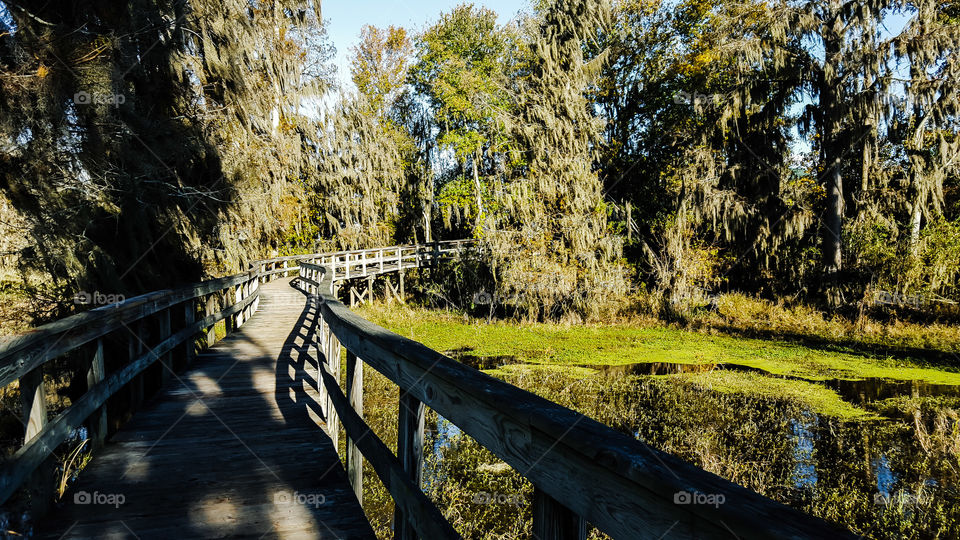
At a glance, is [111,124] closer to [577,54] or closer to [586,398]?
[586,398]

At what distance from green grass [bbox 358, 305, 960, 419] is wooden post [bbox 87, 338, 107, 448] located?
8.19 metres

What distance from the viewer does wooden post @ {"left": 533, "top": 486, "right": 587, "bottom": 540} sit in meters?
1.33

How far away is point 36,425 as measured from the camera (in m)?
2.88

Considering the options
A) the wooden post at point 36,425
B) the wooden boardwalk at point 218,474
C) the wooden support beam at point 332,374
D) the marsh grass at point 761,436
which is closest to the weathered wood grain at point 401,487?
the wooden boardwalk at point 218,474

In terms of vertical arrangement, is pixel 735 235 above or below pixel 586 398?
above

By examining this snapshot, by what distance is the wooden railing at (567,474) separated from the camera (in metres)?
0.91

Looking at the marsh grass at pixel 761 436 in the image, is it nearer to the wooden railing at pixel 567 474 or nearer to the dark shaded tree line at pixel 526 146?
the wooden railing at pixel 567 474

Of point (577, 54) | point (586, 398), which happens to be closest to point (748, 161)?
point (577, 54)

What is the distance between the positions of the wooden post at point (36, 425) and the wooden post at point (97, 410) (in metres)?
0.73

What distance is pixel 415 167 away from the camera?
111ft

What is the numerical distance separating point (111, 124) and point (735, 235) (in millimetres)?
20255

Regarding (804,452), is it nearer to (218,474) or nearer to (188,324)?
(218,474)

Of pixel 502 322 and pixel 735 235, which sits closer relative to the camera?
pixel 502 322

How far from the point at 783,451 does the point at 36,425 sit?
8.09 metres
